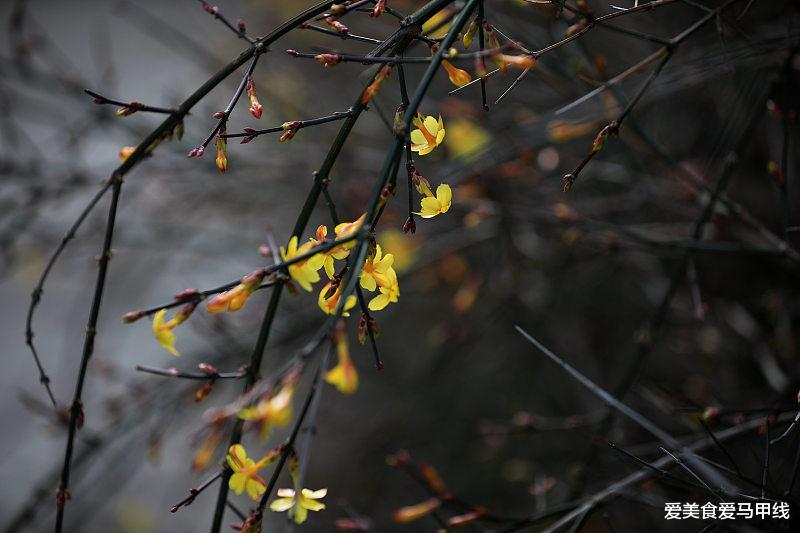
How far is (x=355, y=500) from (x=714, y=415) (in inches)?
85.0

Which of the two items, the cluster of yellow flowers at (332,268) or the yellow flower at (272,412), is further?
the cluster of yellow flowers at (332,268)

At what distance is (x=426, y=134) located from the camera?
108 centimetres

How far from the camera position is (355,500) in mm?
3217

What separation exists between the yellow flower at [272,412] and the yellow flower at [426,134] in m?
0.46

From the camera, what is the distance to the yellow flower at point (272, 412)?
874mm

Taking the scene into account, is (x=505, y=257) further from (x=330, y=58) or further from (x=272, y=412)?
(x=272, y=412)

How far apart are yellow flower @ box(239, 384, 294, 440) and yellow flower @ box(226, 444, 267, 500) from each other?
0.56 feet

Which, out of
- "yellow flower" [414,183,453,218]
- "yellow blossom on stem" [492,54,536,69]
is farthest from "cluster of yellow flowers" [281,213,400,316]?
"yellow blossom on stem" [492,54,536,69]

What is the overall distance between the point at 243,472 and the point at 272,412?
0.23m

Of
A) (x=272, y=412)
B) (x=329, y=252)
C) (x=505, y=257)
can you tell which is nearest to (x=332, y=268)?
(x=329, y=252)

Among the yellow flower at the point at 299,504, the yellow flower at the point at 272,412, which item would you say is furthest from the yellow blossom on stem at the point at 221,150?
the yellow flower at the point at 299,504

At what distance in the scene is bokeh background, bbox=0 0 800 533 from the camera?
196 cm

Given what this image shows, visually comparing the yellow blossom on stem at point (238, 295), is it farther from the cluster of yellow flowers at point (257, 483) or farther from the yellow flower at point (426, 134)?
the yellow flower at point (426, 134)

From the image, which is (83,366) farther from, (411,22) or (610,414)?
(610,414)
